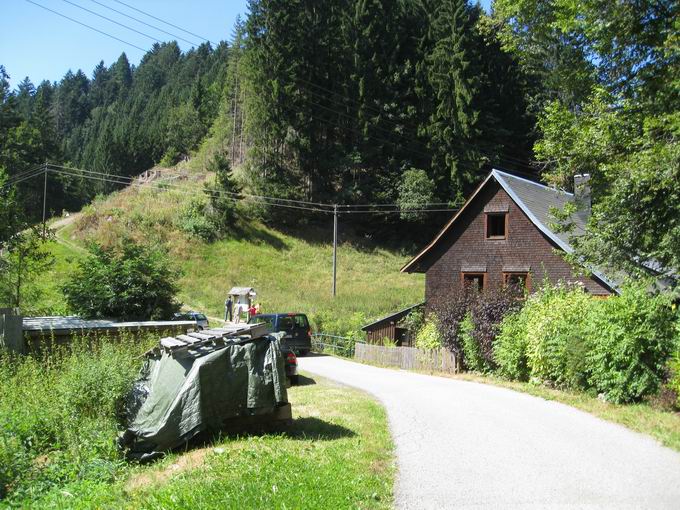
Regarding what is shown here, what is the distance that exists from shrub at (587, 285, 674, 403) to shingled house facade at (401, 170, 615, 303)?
984cm

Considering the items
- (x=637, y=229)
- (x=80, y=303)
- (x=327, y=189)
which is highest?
(x=327, y=189)

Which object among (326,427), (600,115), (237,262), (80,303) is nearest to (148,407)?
(326,427)

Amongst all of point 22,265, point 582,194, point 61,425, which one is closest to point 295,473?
point 61,425

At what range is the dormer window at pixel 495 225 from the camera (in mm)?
25742

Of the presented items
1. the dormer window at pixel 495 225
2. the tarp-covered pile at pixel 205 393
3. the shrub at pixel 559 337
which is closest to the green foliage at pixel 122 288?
the tarp-covered pile at pixel 205 393

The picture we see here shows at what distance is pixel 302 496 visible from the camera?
606 cm

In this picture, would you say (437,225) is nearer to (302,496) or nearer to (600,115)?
(600,115)

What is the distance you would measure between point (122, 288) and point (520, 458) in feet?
38.9

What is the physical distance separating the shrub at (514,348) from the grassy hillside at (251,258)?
58.7 feet

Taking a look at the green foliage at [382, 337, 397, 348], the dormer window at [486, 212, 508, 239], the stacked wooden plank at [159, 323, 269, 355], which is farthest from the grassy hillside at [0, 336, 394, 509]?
the green foliage at [382, 337, 397, 348]

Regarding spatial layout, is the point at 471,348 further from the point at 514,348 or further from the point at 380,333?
the point at 380,333

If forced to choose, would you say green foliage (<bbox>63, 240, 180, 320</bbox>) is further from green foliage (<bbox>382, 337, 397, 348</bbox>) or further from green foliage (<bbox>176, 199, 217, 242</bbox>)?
green foliage (<bbox>176, 199, 217, 242</bbox>)

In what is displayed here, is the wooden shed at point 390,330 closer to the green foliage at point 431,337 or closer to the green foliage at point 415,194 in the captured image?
the green foliage at point 431,337

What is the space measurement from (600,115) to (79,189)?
2933 inches
